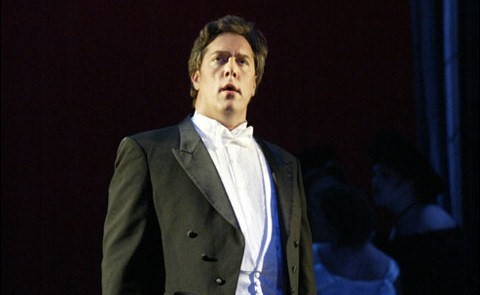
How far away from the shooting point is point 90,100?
9.45 ft

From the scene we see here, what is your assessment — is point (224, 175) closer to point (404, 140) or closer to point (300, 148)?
point (300, 148)

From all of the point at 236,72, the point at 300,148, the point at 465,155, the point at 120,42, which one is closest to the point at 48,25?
the point at 120,42

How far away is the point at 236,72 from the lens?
1.84 metres

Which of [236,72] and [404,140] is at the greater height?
[236,72]

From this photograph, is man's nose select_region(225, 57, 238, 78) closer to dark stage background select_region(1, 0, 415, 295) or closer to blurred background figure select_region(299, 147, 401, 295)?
dark stage background select_region(1, 0, 415, 295)

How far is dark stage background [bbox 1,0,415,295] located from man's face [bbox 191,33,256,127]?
3.41ft

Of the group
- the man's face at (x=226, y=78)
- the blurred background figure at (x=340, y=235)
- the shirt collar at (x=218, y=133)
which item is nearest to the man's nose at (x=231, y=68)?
the man's face at (x=226, y=78)

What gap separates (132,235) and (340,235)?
1.53 m

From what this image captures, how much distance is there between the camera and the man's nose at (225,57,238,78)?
1831 mm

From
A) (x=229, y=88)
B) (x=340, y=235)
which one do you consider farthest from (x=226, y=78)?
(x=340, y=235)

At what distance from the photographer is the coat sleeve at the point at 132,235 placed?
1688mm

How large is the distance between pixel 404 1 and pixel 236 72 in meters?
1.73

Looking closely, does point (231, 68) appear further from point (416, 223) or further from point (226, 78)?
point (416, 223)

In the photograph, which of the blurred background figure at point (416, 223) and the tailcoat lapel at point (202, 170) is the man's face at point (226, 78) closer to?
the tailcoat lapel at point (202, 170)
